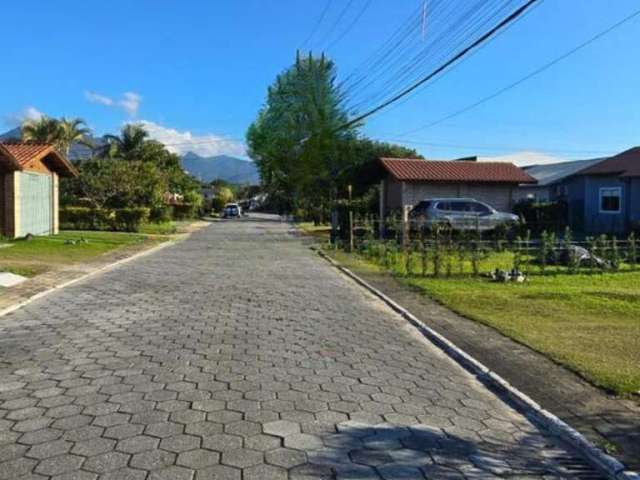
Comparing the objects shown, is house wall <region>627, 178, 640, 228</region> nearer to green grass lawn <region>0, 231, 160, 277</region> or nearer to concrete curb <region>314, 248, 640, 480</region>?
green grass lawn <region>0, 231, 160, 277</region>

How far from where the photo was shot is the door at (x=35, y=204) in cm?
2412

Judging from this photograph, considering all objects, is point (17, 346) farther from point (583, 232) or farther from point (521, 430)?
point (583, 232)

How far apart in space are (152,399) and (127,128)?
57.1 meters

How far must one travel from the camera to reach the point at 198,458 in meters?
4.18

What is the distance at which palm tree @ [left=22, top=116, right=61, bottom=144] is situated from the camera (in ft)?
169

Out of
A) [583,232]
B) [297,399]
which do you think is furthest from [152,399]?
[583,232]

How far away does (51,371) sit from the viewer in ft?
20.6

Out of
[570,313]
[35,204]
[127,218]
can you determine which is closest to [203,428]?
[570,313]

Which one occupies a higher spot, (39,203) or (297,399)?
(39,203)

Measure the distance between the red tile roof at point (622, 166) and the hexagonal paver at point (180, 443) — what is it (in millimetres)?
27683

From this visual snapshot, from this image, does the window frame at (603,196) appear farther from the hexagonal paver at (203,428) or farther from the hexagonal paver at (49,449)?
the hexagonal paver at (49,449)

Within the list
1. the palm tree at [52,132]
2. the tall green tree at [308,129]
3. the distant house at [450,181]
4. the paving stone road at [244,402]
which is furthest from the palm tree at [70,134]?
the paving stone road at [244,402]

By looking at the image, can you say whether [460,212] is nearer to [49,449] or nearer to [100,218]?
[100,218]

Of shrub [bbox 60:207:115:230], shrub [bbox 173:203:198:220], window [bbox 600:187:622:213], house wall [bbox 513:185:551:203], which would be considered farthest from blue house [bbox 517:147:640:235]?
shrub [bbox 173:203:198:220]
